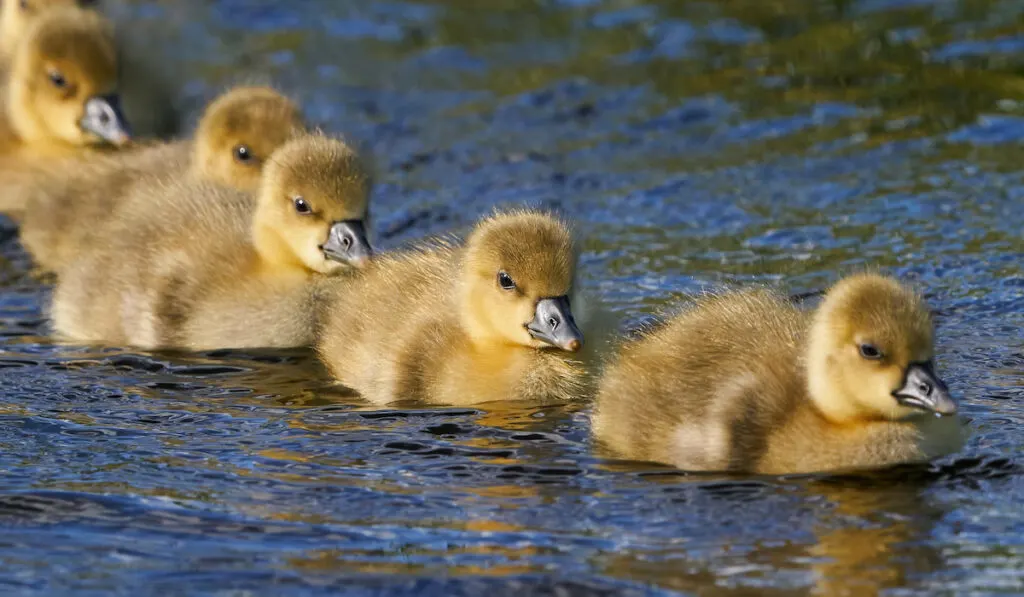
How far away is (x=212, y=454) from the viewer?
21.6ft

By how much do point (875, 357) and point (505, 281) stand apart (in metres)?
1.55

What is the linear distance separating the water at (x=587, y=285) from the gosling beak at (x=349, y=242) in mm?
534

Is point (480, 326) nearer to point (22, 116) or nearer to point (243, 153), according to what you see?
point (243, 153)

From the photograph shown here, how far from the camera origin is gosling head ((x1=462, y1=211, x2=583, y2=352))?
6902mm

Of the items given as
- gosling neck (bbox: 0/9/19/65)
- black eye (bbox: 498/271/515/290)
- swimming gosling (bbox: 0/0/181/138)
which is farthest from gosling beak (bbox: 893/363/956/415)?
gosling neck (bbox: 0/9/19/65)

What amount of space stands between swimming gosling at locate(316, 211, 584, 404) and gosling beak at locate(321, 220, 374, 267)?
18.9 inches

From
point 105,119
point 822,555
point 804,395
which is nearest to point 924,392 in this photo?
point 804,395

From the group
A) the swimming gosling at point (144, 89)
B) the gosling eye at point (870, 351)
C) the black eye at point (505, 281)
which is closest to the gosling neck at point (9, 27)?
the swimming gosling at point (144, 89)

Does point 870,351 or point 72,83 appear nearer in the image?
point 870,351

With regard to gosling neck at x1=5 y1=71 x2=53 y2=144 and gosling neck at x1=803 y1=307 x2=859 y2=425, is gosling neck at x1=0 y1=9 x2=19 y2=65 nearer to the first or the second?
gosling neck at x1=5 y1=71 x2=53 y2=144

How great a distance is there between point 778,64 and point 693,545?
689cm

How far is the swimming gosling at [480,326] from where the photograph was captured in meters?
6.93

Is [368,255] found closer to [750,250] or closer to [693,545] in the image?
[750,250]

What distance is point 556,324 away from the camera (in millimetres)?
6910
